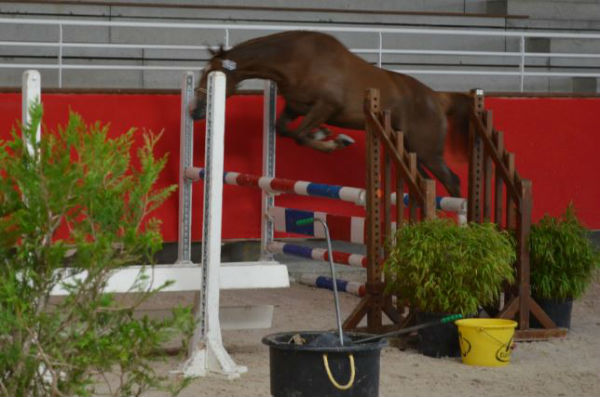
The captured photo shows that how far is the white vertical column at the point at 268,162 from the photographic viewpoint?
5.11 meters

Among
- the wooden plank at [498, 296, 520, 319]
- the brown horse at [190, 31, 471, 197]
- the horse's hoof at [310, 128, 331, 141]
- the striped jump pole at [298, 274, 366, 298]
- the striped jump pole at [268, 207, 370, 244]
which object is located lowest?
the wooden plank at [498, 296, 520, 319]

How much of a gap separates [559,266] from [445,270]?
0.82m

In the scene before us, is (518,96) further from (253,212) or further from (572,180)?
(253,212)

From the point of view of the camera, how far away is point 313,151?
633 cm

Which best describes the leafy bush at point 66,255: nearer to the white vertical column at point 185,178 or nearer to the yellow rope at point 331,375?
the yellow rope at point 331,375

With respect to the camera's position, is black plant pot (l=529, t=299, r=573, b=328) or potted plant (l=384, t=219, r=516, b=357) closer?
potted plant (l=384, t=219, r=516, b=357)

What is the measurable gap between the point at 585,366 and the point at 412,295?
0.68 m

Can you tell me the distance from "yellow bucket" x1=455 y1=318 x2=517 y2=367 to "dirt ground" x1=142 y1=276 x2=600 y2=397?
0.04m

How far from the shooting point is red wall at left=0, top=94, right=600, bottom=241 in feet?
19.6

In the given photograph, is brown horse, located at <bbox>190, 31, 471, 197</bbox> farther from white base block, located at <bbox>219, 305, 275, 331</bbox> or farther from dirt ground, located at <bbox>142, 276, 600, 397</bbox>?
white base block, located at <bbox>219, 305, 275, 331</bbox>

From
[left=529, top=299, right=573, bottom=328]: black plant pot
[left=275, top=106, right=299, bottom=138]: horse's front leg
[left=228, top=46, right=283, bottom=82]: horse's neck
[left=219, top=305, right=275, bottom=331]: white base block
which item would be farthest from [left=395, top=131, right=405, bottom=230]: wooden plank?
[left=228, top=46, right=283, bottom=82]: horse's neck

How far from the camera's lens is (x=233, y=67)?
5.42m

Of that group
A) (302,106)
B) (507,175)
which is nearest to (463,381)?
(507,175)

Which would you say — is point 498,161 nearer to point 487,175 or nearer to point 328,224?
point 487,175
